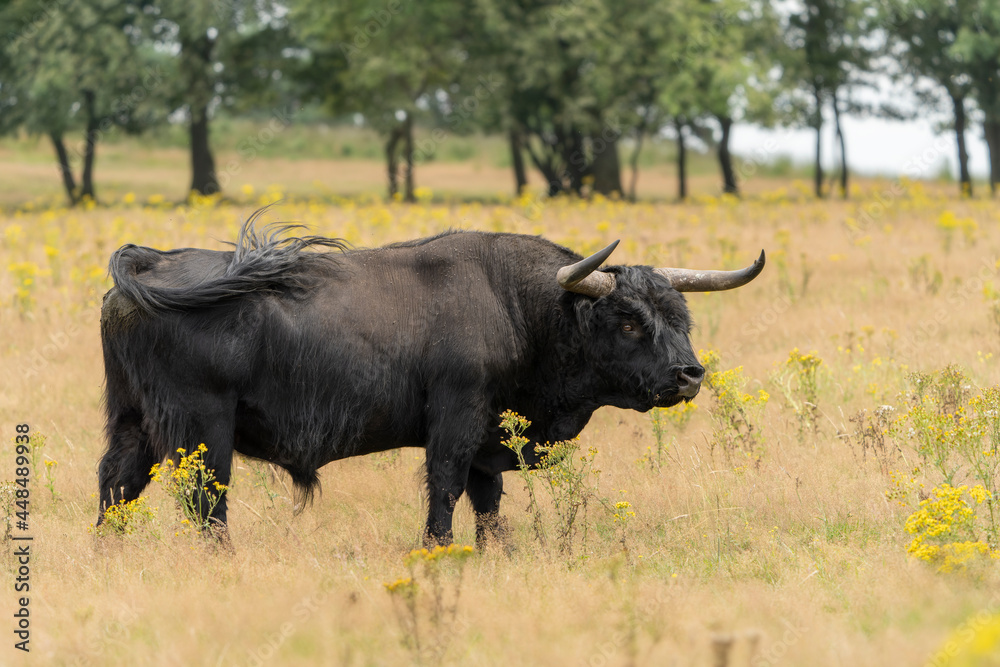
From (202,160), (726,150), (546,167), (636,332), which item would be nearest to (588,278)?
(636,332)

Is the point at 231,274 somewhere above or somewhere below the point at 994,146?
below

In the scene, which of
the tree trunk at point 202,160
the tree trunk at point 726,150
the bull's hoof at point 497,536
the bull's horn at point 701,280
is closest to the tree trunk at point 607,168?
the tree trunk at point 726,150

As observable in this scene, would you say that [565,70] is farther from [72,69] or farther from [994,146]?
[994,146]

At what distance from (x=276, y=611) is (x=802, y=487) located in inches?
147

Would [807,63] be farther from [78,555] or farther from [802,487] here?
[78,555]

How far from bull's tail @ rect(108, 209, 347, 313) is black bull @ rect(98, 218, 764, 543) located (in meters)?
0.01

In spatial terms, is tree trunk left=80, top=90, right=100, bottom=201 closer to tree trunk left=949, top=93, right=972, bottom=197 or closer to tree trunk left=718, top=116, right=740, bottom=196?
tree trunk left=718, top=116, right=740, bottom=196

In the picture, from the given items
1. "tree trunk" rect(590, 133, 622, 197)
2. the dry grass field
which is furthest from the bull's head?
"tree trunk" rect(590, 133, 622, 197)

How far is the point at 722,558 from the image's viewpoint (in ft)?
18.8

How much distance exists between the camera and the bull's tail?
5531 millimetres

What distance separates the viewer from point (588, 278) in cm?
614

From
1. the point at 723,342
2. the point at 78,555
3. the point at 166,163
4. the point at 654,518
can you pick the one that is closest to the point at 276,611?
the point at 78,555

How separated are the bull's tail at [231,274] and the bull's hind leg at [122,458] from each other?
2.44ft

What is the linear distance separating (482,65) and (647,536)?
27435mm
